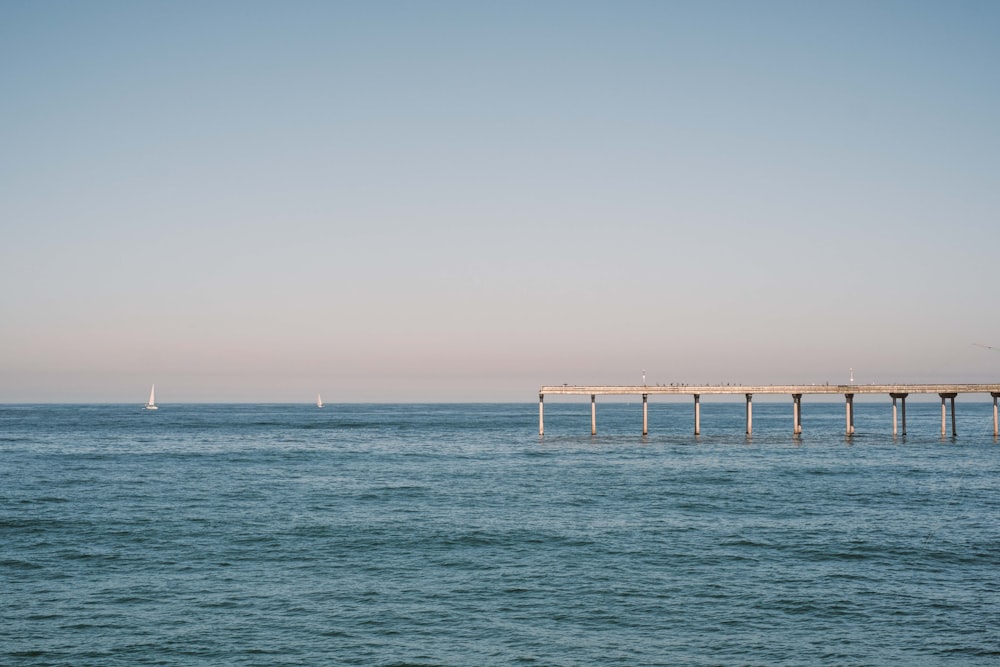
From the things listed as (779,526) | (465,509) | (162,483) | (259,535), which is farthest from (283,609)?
(162,483)

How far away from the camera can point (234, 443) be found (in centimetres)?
11569

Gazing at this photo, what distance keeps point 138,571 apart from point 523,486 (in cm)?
3121

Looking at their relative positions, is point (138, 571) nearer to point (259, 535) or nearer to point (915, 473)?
point (259, 535)

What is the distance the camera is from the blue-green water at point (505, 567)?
26969 millimetres

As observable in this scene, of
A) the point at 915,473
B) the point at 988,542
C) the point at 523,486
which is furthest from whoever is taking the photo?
the point at 915,473

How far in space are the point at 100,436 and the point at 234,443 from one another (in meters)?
28.3

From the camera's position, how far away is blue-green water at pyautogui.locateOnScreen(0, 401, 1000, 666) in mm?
26969

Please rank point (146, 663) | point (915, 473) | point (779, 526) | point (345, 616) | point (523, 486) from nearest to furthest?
point (146, 663)
point (345, 616)
point (779, 526)
point (523, 486)
point (915, 473)

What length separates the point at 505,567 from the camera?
3650 cm

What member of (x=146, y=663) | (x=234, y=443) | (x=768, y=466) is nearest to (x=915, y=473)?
(x=768, y=466)

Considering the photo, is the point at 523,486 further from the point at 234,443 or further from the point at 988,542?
the point at 234,443

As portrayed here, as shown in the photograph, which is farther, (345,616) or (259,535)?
(259,535)

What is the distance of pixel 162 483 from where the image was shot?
6575 centimetres

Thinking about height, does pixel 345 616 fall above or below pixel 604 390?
below
